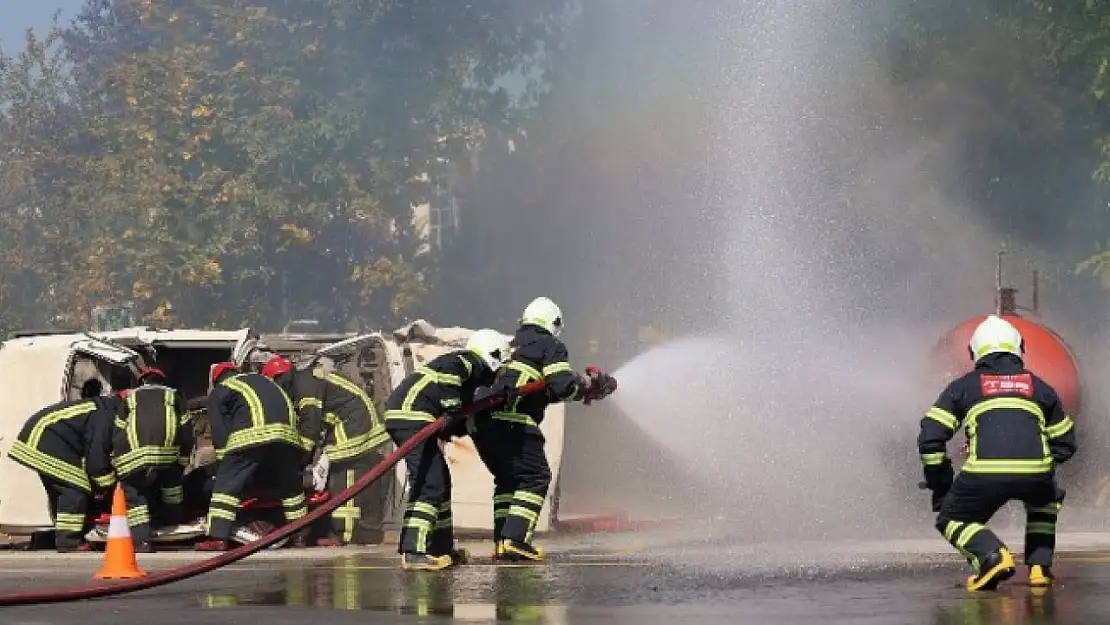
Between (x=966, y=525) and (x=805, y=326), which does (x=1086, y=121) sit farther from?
(x=966, y=525)

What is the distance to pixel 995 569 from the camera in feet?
32.4

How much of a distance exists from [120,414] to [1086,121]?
15846 mm

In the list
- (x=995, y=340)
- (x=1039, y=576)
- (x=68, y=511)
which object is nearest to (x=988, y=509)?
(x=1039, y=576)

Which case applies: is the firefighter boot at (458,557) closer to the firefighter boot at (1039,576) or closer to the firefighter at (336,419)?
the firefighter at (336,419)

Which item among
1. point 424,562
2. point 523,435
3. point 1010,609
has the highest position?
point 523,435

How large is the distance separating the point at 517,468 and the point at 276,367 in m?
2.93

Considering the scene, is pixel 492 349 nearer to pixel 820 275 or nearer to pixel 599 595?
pixel 599 595

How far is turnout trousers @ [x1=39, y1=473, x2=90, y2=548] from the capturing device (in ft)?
46.5

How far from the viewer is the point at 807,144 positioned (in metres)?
24.9

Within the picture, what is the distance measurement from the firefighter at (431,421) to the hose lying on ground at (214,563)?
13cm

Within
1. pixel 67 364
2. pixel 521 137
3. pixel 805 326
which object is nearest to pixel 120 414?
pixel 67 364

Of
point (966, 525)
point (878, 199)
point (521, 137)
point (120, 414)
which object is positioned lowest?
point (966, 525)

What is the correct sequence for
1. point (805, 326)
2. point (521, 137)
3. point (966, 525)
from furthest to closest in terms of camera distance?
1. point (521, 137)
2. point (805, 326)
3. point (966, 525)

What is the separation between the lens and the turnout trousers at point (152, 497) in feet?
46.2
